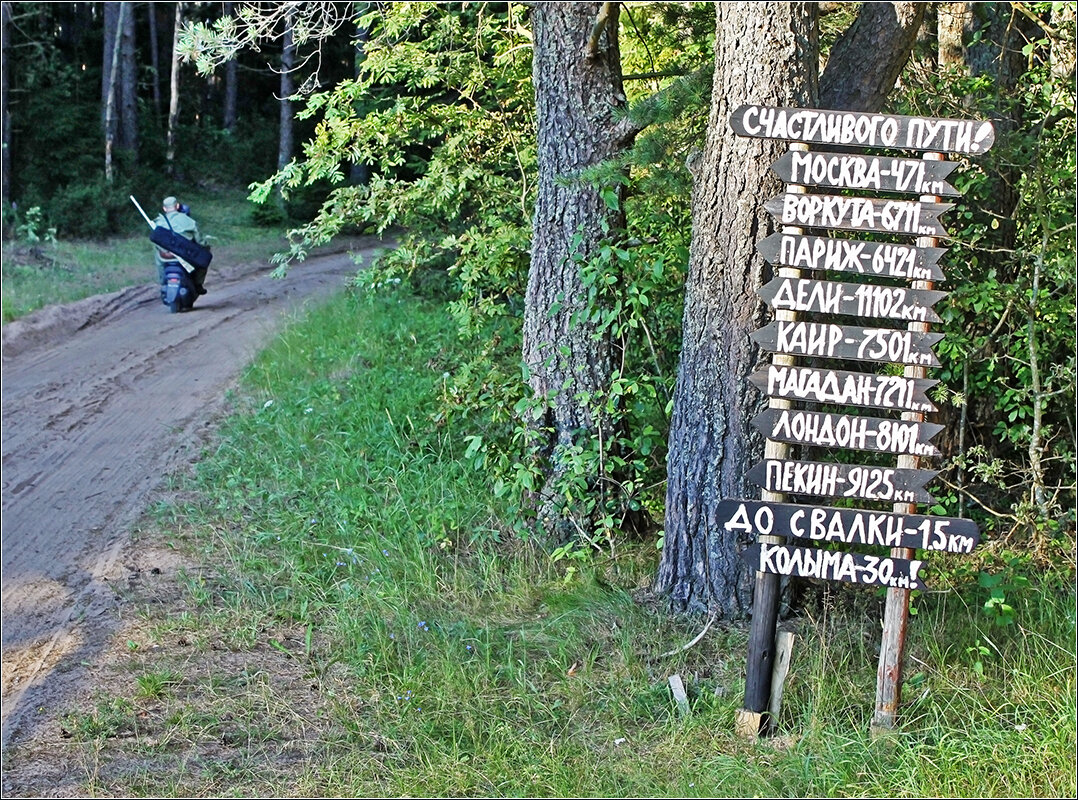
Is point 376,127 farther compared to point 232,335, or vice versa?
point 232,335

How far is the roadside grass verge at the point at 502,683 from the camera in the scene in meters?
4.23

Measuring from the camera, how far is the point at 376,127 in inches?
307

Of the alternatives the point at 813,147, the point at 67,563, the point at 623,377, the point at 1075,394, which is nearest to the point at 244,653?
the point at 67,563

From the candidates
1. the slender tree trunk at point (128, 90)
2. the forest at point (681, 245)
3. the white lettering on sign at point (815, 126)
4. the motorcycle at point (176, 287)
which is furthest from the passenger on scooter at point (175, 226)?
the white lettering on sign at point (815, 126)

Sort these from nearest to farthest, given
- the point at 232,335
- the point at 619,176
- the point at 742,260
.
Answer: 1. the point at 742,260
2. the point at 619,176
3. the point at 232,335

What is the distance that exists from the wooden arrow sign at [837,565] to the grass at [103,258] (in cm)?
1180

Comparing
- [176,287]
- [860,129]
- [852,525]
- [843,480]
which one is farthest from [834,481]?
[176,287]

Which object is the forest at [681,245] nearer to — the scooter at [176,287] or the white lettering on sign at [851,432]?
the white lettering on sign at [851,432]

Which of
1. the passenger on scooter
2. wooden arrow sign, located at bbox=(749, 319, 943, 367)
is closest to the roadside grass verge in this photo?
wooden arrow sign, located at bbox=(749, 319, 943, 367)

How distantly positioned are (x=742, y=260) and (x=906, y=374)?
3.61ft

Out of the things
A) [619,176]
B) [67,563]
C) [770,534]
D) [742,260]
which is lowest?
[67,563]

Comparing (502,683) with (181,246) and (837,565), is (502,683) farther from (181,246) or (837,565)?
(181,246)

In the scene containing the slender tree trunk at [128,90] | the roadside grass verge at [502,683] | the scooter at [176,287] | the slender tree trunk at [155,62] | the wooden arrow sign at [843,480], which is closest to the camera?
the roadside grass verge at [502,683]

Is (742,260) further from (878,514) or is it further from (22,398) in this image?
(22,398)
